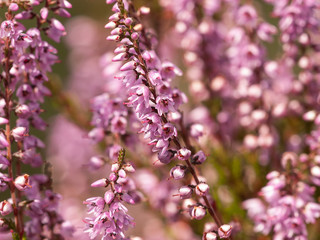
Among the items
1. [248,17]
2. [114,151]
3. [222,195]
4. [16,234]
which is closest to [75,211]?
[222,195]

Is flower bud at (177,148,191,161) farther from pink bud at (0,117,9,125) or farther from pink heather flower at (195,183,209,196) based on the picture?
pink bud at (0,117,9,125)

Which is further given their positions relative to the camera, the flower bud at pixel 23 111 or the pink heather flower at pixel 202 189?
the flower bud at pixel 23 111

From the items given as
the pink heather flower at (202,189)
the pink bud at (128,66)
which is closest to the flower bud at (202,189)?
the pink heather flower at (202,189)

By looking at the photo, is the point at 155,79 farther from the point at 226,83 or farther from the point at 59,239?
the point at 226,83

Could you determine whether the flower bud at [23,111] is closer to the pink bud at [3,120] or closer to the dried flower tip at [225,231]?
the pink bud at [3,120]

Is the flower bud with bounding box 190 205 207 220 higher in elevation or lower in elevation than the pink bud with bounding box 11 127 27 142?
lower

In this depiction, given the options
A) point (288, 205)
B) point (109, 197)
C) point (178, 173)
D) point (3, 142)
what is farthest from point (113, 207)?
point (288, 205)

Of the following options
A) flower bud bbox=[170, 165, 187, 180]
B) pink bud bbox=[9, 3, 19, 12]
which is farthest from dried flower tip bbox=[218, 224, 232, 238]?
pink bud bbox=[9, 3, 19, 12]

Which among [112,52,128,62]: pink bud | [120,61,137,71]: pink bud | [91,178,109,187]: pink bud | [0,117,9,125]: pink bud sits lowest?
[91,178,109,187]: pink bud
